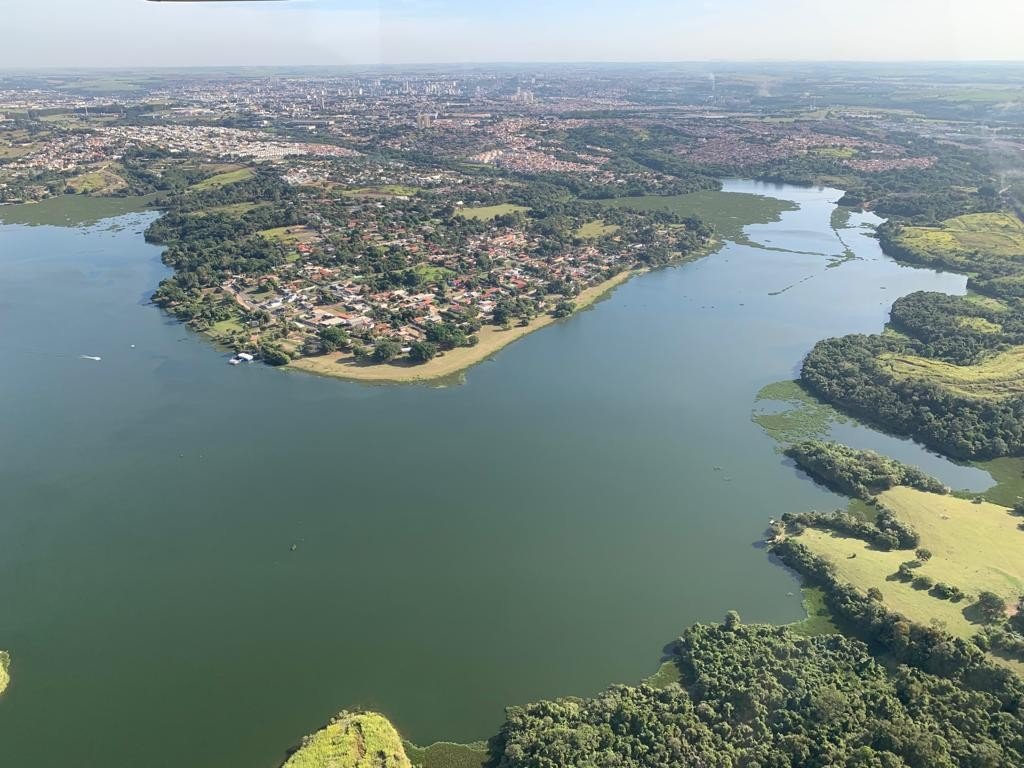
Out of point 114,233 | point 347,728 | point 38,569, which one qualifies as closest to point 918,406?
point 347,728

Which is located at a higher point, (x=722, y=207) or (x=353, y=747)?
(x=722, y=207)

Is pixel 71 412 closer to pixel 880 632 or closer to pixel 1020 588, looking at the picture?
pixel 880 632

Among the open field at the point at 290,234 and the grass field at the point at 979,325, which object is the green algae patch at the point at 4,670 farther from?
the grass field at the point at 979,325

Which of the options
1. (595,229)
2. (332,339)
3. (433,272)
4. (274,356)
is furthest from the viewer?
(595,229)

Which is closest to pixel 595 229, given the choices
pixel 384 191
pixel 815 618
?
pixel 384 191

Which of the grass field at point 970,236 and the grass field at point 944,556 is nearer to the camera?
the grass field at point 944,556

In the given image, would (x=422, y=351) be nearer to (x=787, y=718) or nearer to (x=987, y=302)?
(x=787, y=718)

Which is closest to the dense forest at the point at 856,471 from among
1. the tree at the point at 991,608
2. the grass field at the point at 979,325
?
the tree at the point at 991,608
